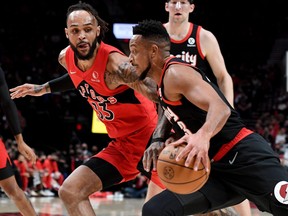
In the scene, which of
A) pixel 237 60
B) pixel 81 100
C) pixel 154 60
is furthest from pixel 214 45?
pixel 237 60

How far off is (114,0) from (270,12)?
673 cm

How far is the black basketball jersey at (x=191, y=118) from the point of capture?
3.62 metres

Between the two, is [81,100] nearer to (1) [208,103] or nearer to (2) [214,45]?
(2) [214,45]

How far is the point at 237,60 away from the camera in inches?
914

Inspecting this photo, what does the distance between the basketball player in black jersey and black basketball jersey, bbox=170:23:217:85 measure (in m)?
1.92

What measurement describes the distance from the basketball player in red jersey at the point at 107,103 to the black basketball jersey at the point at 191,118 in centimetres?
91

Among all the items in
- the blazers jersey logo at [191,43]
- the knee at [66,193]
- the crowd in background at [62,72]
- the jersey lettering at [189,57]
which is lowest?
the crowd in background at [62,72]

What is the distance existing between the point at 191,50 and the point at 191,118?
2.22 m

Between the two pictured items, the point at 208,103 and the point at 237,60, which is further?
the point at 237,60

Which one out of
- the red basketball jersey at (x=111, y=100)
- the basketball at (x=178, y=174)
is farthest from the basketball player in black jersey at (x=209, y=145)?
the red basketball jersey at (x=111, y=100)

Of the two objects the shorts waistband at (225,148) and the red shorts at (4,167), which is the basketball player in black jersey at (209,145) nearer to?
the shorts waistband at (225,148)

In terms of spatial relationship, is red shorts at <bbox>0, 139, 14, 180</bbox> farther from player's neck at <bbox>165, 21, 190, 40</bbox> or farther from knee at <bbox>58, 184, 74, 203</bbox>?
player's neck at <bbox>165, 21, 190, 40</bbox>

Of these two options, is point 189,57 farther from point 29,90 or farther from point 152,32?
point 152,32

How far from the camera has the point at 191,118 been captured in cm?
368
